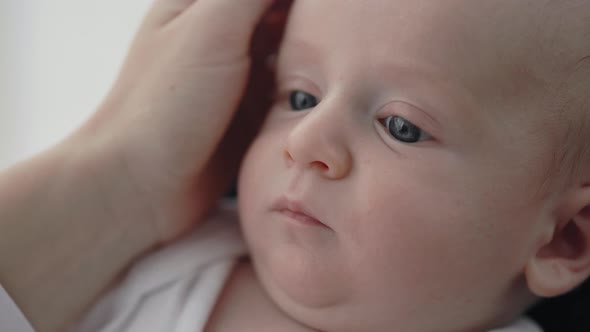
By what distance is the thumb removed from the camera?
0.98 m

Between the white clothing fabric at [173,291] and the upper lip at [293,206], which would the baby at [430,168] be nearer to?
the upper lip at [293,206]

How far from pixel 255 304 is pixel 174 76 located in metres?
0.36

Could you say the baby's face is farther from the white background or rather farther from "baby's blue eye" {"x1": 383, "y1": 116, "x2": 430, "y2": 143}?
the white background

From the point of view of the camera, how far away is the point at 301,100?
0.95 meters

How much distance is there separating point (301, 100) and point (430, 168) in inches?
9.0

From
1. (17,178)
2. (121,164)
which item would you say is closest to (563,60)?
(121,164)

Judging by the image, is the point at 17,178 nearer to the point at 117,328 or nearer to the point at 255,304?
the point at 117,328

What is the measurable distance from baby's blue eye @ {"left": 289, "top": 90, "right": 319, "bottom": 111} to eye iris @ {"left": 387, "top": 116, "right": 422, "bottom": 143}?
132 millimetres

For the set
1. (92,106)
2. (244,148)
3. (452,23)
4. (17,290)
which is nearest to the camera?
(452,23)

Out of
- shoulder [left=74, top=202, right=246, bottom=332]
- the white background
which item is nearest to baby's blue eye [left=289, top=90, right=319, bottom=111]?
shoulder [left=74, top=202, right=246, bottom=332]

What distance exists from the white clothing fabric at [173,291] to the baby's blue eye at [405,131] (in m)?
0.30

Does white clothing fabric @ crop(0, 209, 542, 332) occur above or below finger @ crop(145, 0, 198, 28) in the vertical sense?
below

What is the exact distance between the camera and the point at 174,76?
0.99 m

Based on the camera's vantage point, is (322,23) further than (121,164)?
No
